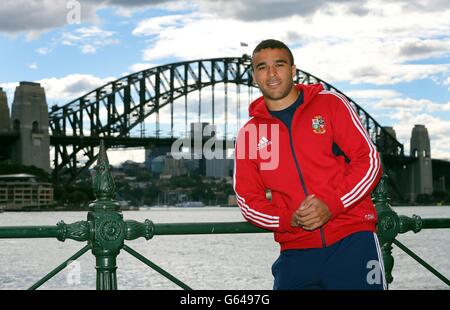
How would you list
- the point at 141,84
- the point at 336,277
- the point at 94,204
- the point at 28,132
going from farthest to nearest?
the point at 141,84
the point at 28,132
the point at 94,204
the point at 336,277

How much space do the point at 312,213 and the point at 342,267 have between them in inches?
A: 11.4

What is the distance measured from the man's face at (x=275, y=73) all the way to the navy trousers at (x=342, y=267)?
2.34ft

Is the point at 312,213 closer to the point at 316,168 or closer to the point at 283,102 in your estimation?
the point at 316,168

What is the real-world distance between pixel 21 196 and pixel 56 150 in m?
13.6

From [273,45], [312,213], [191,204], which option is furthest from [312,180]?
[191,204]

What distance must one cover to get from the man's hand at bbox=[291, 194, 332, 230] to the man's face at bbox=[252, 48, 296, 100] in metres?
0.51

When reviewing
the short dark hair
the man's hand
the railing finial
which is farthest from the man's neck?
the railing finial

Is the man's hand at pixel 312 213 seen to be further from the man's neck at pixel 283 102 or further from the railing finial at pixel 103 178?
the railing finial at pixel 103 178

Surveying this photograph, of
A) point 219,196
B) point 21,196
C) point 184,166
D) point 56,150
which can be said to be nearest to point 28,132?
point 56,150

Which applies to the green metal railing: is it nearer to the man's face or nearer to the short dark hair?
the man's face

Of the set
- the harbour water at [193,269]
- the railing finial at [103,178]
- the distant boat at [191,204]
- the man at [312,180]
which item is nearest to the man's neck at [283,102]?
the man at [312,180]

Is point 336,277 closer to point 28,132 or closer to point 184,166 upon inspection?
point 28,132

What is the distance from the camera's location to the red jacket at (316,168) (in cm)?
330

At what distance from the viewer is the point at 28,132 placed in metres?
78.3
